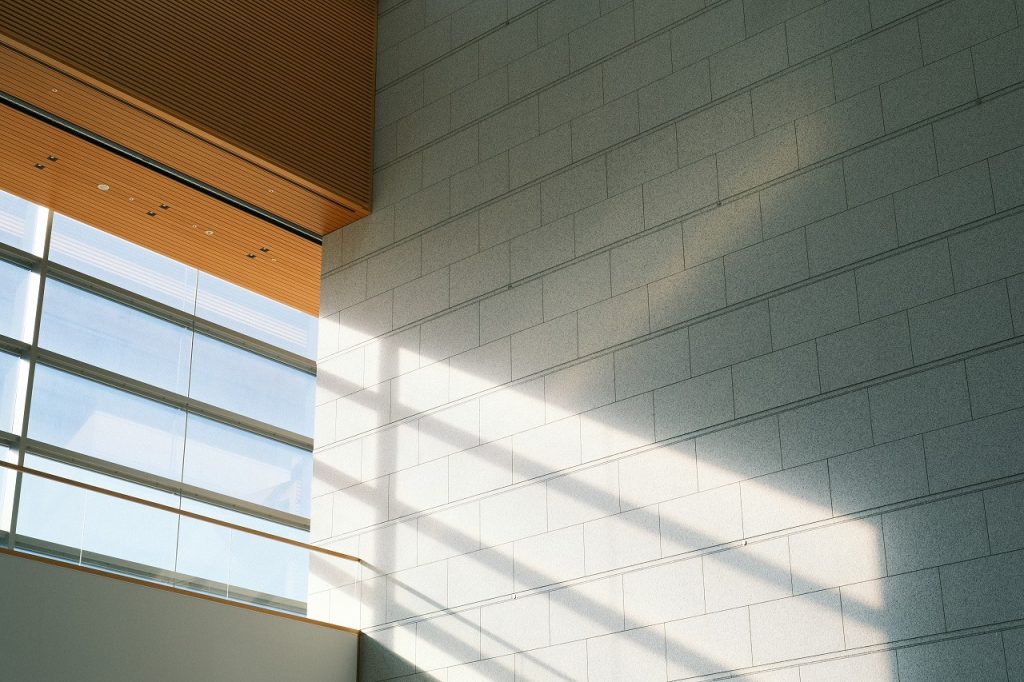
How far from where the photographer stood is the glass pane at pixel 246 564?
12906 millimetres

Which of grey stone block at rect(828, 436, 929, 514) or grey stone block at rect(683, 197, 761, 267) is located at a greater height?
grey stone block at rect(683, 197, 761, 267)

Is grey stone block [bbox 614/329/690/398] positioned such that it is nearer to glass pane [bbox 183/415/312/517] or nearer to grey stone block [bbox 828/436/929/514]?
grey stone block [bbox 828/436/929/514]

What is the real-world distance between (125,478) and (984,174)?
12713 mm

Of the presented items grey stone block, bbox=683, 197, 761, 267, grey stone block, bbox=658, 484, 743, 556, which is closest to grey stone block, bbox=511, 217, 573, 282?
grey stone block, bbox=683, 197, 761, 267

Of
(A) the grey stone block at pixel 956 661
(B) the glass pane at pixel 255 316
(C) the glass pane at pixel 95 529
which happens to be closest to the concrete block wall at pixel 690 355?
(A) the grey stone block at pixel 956 661

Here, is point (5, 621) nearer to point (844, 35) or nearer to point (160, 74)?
point (160, 74)

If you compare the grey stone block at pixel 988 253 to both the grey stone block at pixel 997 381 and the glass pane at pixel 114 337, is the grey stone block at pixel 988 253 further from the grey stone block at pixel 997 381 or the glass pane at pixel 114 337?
the glass pane at pixel 114 337

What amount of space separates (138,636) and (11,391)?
699 cm

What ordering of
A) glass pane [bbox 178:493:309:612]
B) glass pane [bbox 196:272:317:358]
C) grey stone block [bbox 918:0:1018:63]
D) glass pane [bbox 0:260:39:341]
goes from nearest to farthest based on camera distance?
grey stone block [bbox 918:0:1018:63] → glass pane [bbox 178:493:309:612] → glass pane [bbox 0:260:39:341] → glass pane [bbox 196:272:317:358]

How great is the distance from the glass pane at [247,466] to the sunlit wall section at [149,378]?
2 centimetres

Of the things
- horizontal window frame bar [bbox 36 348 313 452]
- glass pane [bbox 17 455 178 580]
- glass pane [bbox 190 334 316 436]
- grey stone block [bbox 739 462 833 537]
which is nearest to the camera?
grey stone block [bbox 739 462 833 537]

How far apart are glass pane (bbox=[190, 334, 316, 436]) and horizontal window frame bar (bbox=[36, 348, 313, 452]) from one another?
0.37ft

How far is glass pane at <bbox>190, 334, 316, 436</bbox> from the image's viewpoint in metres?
20.3

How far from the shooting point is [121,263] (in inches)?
766
